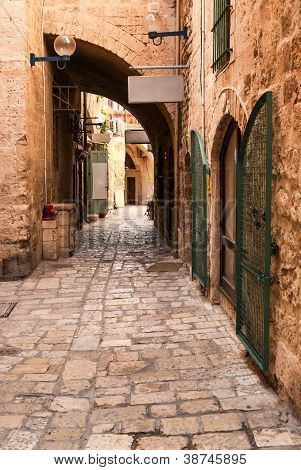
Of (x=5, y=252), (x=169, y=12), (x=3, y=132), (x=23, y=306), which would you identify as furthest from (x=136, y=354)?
(x=169, y=12)

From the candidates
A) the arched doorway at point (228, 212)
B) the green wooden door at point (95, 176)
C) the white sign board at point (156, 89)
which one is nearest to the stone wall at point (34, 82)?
the white sign board at point (156, 89)

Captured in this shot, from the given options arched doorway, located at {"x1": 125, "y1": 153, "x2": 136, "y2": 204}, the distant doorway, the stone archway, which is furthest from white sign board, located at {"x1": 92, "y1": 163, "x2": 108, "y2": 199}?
the distant doorway

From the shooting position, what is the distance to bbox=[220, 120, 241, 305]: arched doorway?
18.1ft

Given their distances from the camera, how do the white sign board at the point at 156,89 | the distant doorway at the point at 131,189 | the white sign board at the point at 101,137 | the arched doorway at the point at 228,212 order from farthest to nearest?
the distant doorway at the point at 131,189 → the white sign board at the point at 101,137 → the white sign board at the point at 156,89 → the arched doorway at the point at 228,212

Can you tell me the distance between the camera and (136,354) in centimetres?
434

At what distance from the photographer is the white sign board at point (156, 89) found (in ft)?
26.0

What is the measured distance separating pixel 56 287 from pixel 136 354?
115 inches

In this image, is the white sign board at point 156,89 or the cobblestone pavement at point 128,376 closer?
the cobblestone pavement at point 128,376

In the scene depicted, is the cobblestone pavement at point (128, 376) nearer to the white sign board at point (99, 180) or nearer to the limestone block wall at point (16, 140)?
the limestone block wall at point (16, 140)

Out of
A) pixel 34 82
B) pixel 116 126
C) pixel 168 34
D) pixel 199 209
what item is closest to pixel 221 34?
pixel 199 209

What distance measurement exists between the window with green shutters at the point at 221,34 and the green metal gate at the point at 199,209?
117cm

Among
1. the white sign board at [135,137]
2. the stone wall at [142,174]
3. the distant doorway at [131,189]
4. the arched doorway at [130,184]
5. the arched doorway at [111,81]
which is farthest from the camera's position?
the distant doorway at [131,189]

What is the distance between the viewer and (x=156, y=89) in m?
8.02

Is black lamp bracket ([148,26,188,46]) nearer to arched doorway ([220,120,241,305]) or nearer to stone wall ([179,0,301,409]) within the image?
arched doorway ([220,120,241,305])
